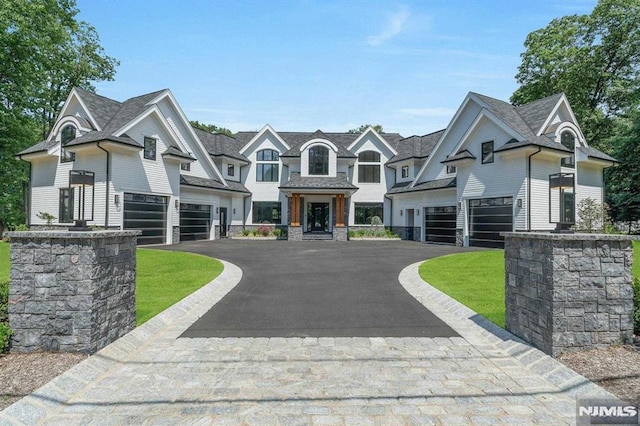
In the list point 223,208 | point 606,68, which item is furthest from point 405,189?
point 606,68

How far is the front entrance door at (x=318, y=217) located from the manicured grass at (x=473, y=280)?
1696 cm

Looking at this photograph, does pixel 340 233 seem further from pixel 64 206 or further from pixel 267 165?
pixel 64 206

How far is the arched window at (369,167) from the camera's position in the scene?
102 ft

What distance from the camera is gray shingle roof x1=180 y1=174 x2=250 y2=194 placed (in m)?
23.4

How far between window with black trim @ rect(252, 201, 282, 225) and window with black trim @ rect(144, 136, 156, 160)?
11.0 metres

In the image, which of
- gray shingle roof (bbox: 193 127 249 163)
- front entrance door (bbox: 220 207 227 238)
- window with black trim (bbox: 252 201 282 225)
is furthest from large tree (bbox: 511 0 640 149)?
front entrance door (bbox: 220 207 227 238)

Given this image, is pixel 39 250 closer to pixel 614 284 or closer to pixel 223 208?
pixel 614 284

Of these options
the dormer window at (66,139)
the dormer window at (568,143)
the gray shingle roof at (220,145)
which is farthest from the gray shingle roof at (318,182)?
the dormer window at (66,139)

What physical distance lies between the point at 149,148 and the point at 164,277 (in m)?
13.3

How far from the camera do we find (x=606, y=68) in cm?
2916

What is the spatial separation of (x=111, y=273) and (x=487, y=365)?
5776mm

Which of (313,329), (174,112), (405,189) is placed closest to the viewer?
(313,329)

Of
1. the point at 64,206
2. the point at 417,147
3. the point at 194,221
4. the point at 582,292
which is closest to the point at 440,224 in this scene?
Result: the point at 417,147

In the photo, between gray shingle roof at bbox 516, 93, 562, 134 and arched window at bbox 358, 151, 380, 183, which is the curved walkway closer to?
gray shingle roof at bbox 516, 93, 562, 134
